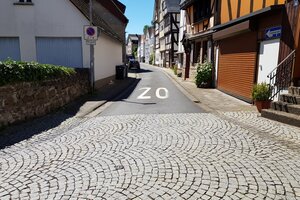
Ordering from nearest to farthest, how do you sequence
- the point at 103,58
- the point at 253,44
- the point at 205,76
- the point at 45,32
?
the point at 253,44 → the point at 45,32 → the point at 205,76 → the point at 103,58

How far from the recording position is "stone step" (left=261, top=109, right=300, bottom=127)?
7.05m

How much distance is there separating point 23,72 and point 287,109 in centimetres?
793

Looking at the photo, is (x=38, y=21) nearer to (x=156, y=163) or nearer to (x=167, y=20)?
(x=156, y=163)

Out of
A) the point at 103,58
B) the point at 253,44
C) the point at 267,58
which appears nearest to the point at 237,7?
the point at 253,44

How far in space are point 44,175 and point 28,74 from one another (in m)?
4.48

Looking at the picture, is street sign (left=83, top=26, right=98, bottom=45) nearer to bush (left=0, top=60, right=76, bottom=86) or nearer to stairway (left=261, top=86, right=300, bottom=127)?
bush (left=0, top=60, right=76, bottom=86)

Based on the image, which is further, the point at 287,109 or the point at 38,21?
the point at 38,21

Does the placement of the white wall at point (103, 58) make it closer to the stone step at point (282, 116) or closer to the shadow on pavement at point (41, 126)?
the shadow on pavement at point (41, 126)

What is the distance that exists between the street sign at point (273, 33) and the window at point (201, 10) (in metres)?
8.33

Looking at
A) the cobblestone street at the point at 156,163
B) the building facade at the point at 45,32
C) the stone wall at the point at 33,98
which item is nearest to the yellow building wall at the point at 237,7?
the cobblestone street at the point at 156,163

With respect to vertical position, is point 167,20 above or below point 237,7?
above

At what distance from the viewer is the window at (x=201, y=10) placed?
58.7ft

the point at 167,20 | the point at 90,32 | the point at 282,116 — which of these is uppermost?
the point at 167,20

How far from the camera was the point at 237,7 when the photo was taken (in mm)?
12336
